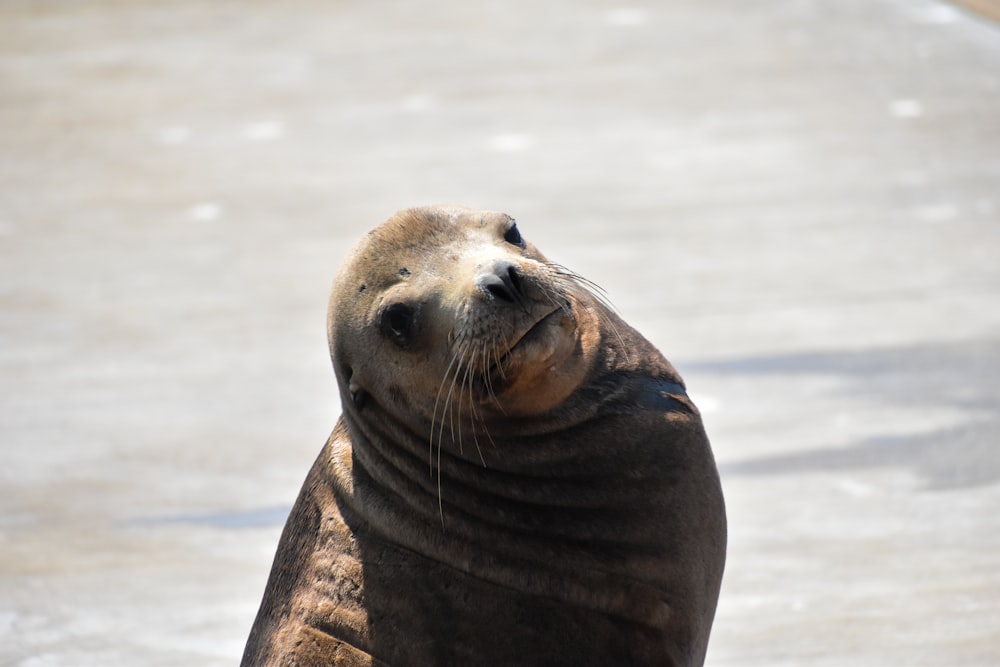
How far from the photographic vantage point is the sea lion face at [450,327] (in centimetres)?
316

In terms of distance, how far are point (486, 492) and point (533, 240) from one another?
15.2 ft

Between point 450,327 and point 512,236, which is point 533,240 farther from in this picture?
point 450,327

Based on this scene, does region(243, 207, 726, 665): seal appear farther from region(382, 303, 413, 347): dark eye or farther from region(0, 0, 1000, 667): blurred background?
region(0, 0, 1000, 667): blurred background

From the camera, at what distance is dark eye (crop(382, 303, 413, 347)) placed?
3.25 metres

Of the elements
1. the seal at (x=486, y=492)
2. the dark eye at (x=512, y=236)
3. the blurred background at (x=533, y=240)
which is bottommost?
the blurred background at (x=533, y=240)

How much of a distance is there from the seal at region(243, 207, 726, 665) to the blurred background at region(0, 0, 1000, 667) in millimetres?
1303

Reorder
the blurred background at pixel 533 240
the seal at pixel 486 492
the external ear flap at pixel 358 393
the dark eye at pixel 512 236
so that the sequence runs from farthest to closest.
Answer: the blurred background at pixel 533 240 < the dark eye at pixel 512 236 < the external ear flap at pixel 358 393 < the seal at pixel 486 492

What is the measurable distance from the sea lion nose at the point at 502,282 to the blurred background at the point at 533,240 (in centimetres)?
172

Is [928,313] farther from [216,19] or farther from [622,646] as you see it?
[216,19]

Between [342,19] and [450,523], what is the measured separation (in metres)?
9.03

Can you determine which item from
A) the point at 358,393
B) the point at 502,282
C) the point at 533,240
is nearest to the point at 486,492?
the point at 358,393

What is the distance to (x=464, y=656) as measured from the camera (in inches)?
122

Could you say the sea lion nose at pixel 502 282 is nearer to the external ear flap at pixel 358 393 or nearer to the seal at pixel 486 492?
the seal at pixel 486 492

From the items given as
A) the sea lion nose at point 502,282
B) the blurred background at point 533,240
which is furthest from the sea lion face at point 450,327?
the blurred background at point 533,240
